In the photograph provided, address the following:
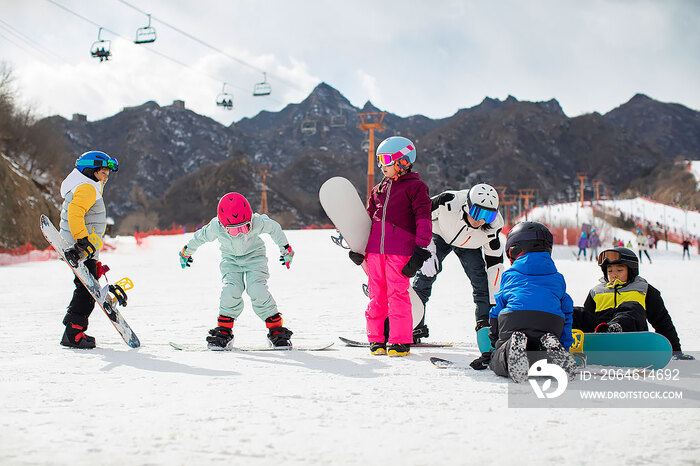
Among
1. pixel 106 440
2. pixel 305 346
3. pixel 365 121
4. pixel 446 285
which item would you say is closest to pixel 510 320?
pixel 305 346

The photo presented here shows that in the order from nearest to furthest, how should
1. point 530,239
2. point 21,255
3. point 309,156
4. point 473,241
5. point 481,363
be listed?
point 530,239 < point 481,363 < point 473,241 < point 21,255 < point 309,156

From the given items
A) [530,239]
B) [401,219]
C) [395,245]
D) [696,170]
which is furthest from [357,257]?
[696,170]

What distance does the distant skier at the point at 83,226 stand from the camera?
413 centimetres

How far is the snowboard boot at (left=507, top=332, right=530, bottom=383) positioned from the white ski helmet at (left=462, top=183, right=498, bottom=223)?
1457mm

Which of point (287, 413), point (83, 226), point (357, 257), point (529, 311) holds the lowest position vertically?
point (287, 413)

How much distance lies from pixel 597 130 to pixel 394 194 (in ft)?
651

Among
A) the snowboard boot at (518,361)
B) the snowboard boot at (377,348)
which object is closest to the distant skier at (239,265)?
the snowboard boot at (377,348)

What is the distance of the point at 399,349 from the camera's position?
3900 millimetres

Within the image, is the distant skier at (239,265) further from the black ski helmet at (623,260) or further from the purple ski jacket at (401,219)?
the black ski helmet at (623,260)

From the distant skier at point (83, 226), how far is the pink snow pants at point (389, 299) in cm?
216

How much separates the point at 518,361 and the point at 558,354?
234 millimetres

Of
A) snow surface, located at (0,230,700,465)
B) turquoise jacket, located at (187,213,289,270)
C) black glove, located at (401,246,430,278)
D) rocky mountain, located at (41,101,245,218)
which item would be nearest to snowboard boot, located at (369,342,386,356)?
snow surface, located at (0,230,700,465)

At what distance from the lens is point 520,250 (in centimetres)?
328

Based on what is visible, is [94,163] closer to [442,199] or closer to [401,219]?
[401,219]
